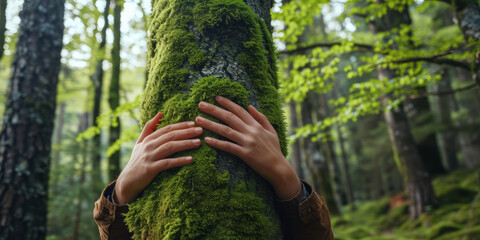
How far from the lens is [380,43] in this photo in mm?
4707

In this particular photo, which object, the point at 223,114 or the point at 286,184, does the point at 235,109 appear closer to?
the point at 223,114

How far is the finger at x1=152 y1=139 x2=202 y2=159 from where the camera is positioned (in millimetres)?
1175

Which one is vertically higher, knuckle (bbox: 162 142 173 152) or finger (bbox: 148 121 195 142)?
finger (bbox: 148 121 195 142)

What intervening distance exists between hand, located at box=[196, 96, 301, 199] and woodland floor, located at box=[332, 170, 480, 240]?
6161 millimetres

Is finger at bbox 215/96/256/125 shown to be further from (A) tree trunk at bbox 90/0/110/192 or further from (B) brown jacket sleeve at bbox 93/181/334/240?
(A) tree trunk at bbox 90/0/110/192

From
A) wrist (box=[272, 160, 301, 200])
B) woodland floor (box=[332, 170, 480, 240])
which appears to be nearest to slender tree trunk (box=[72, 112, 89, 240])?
woodland floor (box=[332, 170, 480, 240])

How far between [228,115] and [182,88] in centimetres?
31

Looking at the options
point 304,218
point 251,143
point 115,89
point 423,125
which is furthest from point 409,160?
point 115,89

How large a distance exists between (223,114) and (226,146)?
160mm

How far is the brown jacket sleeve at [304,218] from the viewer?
1299 mm

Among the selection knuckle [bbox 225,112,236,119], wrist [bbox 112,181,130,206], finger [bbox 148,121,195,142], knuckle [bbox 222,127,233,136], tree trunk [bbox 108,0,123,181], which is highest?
tree trunk [bbox 108,0,123,181]

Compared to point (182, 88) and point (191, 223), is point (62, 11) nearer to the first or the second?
point (182, 88)

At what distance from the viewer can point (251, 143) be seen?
1.19 meters

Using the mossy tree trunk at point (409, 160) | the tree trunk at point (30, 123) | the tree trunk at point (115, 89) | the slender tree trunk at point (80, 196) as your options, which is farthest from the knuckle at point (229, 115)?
the mossy tree trunk at point (409, 160)
